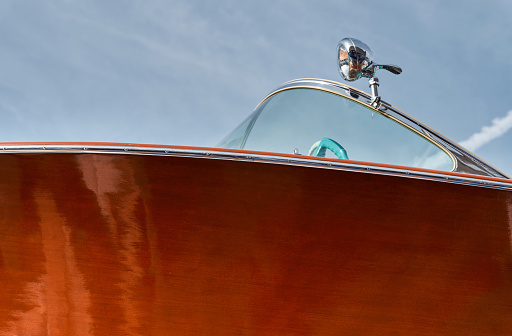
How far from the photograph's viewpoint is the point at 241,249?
1.46 m

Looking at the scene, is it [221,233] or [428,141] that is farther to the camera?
[428,141]

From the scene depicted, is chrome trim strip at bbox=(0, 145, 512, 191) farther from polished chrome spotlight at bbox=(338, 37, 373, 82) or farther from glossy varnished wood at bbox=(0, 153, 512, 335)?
polished chrome spotlight at bbox=(338, 37, 373, 82)

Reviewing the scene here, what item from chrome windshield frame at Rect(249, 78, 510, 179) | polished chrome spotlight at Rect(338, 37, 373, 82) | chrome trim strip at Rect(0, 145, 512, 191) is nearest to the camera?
chrome trim strip at Rect(0, 145, 512, 191)

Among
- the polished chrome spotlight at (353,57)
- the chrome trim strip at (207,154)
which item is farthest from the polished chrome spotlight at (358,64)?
the chrome trim strip at (207,154)

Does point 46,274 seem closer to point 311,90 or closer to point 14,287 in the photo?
point 14,287

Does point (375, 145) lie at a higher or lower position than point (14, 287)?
higher

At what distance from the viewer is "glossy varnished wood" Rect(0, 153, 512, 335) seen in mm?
1438

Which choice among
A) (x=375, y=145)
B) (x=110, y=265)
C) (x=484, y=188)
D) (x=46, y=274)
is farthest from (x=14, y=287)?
(x=484, y=188)

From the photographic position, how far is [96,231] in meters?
1.46

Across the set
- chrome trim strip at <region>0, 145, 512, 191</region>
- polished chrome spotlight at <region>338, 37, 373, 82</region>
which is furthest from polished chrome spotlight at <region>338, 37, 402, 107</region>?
chrome trim strip at <region>0, 145, 512, 191</region>

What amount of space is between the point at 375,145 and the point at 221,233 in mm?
893

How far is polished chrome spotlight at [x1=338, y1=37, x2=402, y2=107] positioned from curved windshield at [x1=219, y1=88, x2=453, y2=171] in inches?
4.7

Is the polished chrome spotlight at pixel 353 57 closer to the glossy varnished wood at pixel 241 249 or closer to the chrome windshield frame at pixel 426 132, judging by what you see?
the chrome windshield frame at pixel 426 132

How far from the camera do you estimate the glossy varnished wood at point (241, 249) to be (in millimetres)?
1438
